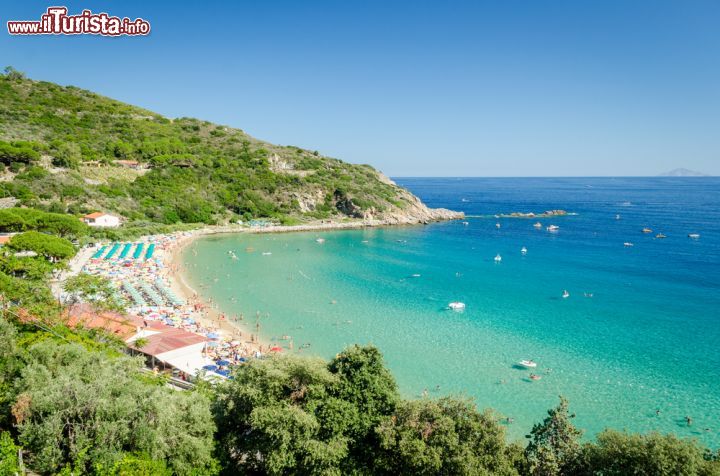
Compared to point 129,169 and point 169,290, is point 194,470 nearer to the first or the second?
point 169,290

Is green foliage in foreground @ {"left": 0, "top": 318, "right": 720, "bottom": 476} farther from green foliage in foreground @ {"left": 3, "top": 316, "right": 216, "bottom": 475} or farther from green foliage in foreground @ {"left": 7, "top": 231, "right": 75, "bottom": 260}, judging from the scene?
green foliage in foreground @ {"left": 7, "top": 231, "right": 75, "bottom": 260}

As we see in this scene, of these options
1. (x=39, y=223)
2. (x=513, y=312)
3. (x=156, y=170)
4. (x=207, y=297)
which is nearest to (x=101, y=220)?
(x=39, y=223)

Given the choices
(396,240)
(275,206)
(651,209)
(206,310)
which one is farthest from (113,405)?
(651,209)

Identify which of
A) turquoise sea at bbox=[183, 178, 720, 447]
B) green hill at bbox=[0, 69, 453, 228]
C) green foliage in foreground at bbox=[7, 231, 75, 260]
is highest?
green hill at bbox=[0, 69, 453, 228]

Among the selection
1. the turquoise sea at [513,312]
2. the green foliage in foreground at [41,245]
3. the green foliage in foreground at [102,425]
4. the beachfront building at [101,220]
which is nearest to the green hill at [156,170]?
the beachfront building at [101,220]

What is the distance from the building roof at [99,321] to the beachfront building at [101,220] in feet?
105

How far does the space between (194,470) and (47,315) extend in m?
11.5

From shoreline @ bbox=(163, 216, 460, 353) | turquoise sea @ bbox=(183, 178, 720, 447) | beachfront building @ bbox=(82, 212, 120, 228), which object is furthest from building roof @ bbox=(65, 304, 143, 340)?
beachfront building @ bbox=(82, 212, 120, 228)

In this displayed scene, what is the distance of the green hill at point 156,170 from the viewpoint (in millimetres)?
53719

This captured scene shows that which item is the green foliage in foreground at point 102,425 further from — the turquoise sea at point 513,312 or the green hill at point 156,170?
the green hill at point 156,170

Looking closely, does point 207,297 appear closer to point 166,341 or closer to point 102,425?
point 166,341

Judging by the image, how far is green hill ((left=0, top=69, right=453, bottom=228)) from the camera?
5372 centimetres

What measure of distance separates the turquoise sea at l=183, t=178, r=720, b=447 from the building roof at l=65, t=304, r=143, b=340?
840 cm

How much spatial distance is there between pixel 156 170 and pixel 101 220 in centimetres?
2261
